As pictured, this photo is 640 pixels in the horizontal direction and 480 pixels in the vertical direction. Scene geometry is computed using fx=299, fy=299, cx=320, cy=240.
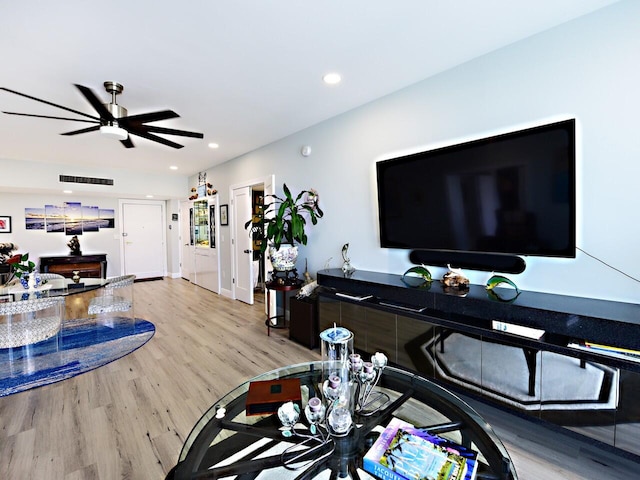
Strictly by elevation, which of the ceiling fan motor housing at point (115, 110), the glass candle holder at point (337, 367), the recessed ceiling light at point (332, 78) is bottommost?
the glass candle holder at point (337, 367)

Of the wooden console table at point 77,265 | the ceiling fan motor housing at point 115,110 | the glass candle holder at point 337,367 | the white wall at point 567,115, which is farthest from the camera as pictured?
the wooden console table at point 77,265

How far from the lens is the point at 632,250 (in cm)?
178

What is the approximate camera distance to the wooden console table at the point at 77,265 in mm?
6504

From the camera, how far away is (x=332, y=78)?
2.64 meters

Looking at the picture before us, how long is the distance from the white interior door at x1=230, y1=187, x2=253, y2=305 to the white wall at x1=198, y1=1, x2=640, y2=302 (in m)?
2.64

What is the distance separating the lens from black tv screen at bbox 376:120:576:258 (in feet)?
6.29

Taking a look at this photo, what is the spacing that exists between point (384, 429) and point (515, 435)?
129 centimetres

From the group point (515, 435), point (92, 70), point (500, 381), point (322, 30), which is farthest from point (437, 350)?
point (92, 70)

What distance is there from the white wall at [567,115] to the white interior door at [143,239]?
6.93 meters

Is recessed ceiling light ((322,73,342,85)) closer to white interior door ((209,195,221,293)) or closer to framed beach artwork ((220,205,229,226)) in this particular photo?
framed beach artwork ((220,205,229,226))

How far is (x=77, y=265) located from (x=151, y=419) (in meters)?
6.40

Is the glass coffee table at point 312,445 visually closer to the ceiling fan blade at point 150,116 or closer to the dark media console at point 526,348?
the dark media console at point 526,348

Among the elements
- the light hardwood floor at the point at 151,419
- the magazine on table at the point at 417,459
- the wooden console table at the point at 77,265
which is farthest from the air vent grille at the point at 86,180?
the magazine on table at the point at 417,459

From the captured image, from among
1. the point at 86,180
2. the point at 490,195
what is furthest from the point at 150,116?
the point at 86,180
